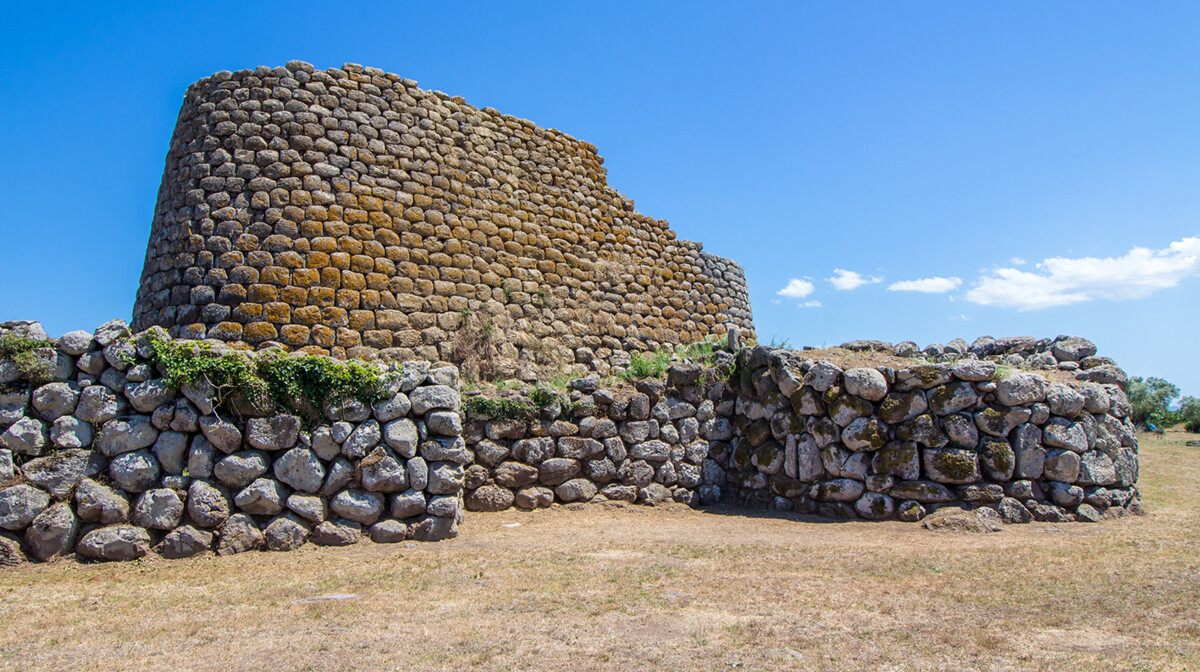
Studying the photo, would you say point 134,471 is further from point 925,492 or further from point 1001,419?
point 1001,419

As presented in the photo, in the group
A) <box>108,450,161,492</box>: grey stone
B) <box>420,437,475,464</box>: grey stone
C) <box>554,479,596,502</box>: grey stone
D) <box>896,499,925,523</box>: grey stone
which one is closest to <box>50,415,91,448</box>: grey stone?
<box>108,450,161,492</box>: grey stone

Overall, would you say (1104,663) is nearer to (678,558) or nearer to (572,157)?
(678,558)

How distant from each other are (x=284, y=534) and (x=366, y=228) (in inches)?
182

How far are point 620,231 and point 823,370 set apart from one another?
5.28 metres

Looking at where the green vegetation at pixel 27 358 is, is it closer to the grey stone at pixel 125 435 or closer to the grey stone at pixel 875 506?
the grey stone at pixel 125 435

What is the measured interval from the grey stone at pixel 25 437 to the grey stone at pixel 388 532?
276cm

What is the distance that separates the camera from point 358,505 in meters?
6.70

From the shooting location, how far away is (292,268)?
9.23 metres

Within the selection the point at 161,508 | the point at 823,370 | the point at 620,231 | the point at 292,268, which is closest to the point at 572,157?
the point at 620,231

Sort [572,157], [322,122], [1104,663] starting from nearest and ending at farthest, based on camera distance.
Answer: [1104,663] → [322,122] → [572,157]

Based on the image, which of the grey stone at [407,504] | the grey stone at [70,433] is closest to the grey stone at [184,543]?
the grey stone at [70,433]

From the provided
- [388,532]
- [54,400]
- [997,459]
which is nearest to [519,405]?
[388,532]

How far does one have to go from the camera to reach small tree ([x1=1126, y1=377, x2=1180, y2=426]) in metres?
19.8

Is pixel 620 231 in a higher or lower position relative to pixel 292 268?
higher
